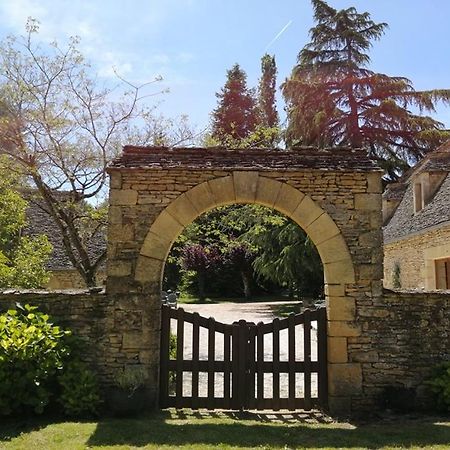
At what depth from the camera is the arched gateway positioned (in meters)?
6.43

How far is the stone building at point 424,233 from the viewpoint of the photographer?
44.8 feet

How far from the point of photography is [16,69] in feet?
38.3

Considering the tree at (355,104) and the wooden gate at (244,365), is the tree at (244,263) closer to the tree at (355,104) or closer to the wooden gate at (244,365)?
the tree at (355,104)

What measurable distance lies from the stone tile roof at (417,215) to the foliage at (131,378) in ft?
31.5

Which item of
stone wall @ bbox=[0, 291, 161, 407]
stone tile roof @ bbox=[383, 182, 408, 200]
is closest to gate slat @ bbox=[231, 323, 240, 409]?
stone wall @ bbox=[0, 291, 161, 407]

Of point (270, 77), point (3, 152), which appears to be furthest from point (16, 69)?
point (270, 77)

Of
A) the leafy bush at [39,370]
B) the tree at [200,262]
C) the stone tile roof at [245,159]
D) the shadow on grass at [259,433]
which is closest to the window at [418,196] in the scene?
the stone tile roof at [245,159]

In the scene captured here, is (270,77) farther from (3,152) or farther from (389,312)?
(389,312)

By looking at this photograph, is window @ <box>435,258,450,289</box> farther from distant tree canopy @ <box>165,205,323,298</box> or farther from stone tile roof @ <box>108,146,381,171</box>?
stone tile roof @ <box>108,146,381,171</box>

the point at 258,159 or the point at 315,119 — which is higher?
the point at 315,119

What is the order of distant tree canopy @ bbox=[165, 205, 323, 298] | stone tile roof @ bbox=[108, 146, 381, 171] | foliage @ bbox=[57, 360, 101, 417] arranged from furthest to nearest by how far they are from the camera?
distant tree canopy @ bbox=[165, 205, 323, 298] < stone tile roof @ bbox=[108, 146, 381, 171] < foliage @ bbox=[57, 360, 101, 417]

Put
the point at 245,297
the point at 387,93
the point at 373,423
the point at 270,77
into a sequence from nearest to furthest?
the point at 373,423 < the point at 387,93 < the point at 245,297 < the point at 270,77

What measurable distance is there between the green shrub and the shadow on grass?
0.39 meters

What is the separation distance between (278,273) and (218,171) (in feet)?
52.0
